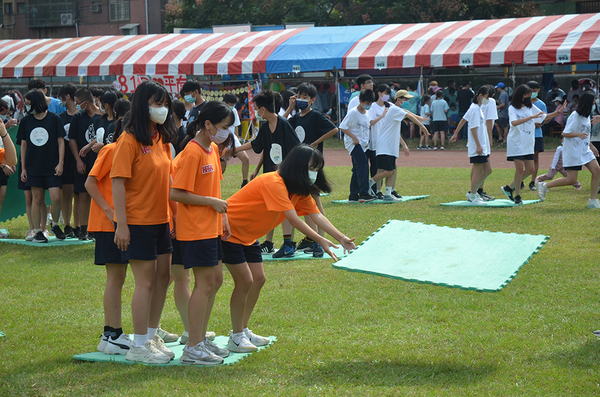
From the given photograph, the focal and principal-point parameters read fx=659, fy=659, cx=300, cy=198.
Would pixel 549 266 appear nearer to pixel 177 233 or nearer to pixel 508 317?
pixel 508 317

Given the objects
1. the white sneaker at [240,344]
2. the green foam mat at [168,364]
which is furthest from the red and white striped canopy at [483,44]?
the green foam mat at [168,364]

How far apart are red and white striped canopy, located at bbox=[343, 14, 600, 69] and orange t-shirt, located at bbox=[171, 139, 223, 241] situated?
1812cm

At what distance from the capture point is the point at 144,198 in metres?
4.57

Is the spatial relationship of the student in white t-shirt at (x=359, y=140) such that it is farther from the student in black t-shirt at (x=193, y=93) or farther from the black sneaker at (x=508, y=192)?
the student in black t-shirt at (x=193, y=93)

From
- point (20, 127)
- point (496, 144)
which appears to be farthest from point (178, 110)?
point (496, 144)

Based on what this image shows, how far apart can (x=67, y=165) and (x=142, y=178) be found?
17.2 ft

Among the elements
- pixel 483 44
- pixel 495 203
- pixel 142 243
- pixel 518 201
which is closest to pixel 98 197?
pixel 142 243

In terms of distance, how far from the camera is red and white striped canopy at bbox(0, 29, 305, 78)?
Answer: 82.3 feet

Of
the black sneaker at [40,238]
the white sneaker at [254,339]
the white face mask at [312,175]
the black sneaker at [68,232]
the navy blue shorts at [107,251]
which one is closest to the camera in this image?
the white face mask at [312,175]

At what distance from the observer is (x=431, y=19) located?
33438mm

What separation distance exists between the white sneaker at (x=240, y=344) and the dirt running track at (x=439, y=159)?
1296 centimetres

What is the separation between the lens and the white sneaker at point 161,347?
4721 millimetres

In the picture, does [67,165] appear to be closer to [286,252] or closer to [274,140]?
[274,140]

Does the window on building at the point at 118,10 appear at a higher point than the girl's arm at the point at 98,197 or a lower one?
higher
